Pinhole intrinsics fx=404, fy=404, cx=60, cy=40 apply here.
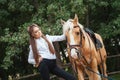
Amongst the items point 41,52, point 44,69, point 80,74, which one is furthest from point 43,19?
point 44,69

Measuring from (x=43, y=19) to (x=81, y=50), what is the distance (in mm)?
7747

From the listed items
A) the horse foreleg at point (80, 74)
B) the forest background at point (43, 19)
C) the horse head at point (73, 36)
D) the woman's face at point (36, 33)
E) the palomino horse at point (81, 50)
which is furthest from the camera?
the forest background at point (43, 19)

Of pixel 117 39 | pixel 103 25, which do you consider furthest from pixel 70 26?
pixel 117 39

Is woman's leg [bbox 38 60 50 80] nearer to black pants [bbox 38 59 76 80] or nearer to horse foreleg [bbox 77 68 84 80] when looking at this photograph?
black pants [bbox 38 59 76 80]

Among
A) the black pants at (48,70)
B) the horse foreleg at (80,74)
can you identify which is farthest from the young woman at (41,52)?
the horse foreleg at (80,74)

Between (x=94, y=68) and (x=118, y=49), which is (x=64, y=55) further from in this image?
(x=94, y=68)

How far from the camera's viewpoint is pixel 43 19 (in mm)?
16203

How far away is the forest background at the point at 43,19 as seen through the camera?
15398mm

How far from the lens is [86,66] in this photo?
355 inches

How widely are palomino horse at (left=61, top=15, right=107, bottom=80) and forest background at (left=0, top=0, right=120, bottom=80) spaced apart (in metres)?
5.73

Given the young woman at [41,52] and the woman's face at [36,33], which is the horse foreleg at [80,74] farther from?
the woman's face at [36,33]

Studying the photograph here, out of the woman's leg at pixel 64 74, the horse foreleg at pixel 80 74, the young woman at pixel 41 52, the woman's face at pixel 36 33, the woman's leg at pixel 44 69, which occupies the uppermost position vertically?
the woman's face at pixel 36 33

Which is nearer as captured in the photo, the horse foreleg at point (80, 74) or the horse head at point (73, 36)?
the horse head at point (73, 36)

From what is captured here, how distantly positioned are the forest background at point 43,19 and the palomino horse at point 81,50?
5727 mm
